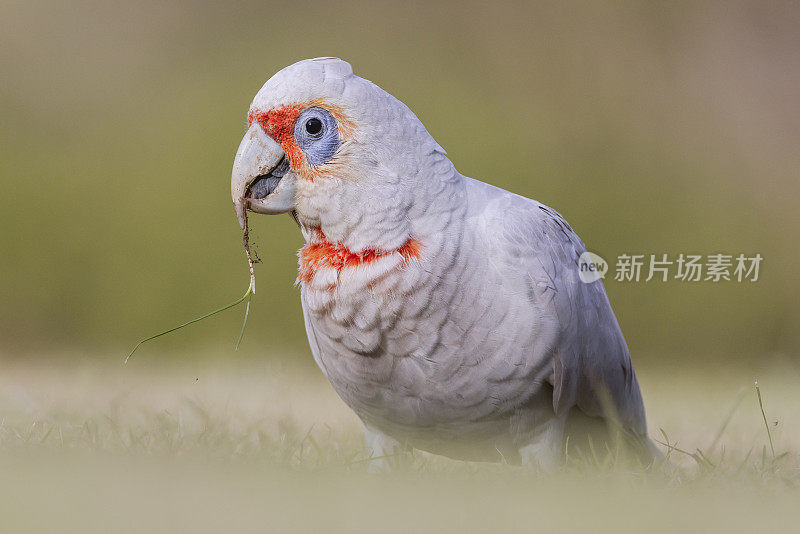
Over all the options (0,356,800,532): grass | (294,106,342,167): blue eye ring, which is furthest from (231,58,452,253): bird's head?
(0,356,800,532): grass

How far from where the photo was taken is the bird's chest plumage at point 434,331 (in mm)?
1811

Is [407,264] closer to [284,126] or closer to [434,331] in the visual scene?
[434,331]

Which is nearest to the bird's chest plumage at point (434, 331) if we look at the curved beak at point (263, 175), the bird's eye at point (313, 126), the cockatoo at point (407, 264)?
the cockatoo at point (407, 264)

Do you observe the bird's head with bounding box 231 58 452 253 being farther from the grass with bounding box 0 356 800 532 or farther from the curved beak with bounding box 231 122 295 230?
the grass with bounding box 0 356 800 532

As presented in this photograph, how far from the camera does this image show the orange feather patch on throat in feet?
5.97

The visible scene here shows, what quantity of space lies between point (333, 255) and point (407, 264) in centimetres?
17

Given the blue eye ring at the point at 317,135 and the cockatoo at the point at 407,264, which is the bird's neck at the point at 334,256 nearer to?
the cockatoo at the point at 407,264

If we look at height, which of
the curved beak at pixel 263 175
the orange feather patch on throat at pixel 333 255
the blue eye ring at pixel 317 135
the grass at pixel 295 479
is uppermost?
the blue eye ring at pixel 317 135

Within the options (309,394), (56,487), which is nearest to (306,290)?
(56,487)

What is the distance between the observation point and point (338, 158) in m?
1.81

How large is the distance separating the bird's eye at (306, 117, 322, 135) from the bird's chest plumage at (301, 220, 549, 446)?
0.30 metres

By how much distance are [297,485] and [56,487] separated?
15.8 inches

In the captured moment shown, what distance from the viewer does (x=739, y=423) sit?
307 centimetres

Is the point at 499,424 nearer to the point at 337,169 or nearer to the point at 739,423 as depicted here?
the point at 337,169
